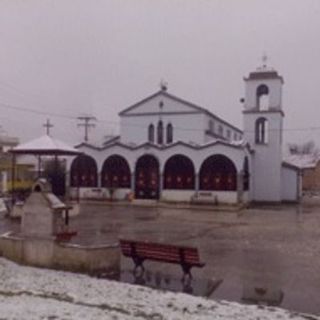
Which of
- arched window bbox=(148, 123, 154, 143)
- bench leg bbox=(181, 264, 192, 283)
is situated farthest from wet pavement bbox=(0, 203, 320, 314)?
arched window bbox=(148, 123, 154, 143)

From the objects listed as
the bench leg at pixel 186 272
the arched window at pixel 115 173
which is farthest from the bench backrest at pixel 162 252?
the arched window at pixel 115 173

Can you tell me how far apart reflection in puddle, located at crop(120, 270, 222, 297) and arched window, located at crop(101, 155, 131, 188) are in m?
25.8

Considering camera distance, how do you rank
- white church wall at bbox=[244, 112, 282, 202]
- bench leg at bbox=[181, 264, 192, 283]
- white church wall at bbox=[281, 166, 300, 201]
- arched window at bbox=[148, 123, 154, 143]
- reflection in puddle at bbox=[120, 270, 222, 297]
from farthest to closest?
1. arched window at bbox=[148, 123, 154, 143]
2. white church wall at bbox=[281, 166, 300, 201]
3. white church wall at bbox=[244, 112, 282, 202]
4. bench leg at bbox=[181, 264, 192, 283]
5. reflection in puddle at bbox=[120, 270, 222, 297]

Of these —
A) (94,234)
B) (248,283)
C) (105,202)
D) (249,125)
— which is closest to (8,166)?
(105,202)

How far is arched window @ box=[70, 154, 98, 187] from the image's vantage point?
38219 millimetres

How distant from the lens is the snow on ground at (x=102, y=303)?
7.69 m

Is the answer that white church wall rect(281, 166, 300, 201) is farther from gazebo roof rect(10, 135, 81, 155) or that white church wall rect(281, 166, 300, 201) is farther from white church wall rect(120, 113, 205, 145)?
gazebo roof rect(10, 135, 81, 155)

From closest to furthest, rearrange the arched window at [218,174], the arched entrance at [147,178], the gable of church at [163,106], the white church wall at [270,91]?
1. the arched window at [218,174]
2. the arched entrance at [147,178]
3. the white church wall at [270,91]
4. the gable of church at [163,106]

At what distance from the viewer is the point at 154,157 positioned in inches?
1432

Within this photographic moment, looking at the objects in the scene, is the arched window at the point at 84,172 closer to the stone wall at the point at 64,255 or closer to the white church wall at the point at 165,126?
the white church wall at the point at 165,126

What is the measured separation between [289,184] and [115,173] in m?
13.7

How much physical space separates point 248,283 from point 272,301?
53.5 inches

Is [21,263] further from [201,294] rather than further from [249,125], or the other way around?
[249,125]

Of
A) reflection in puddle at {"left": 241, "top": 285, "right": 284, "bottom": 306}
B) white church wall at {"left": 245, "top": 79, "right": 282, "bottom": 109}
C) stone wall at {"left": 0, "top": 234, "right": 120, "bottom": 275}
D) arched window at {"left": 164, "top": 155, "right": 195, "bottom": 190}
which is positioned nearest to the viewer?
reflection in puddle at {"left": 241, "top": 285, "right": 284, "bottom": 306}
